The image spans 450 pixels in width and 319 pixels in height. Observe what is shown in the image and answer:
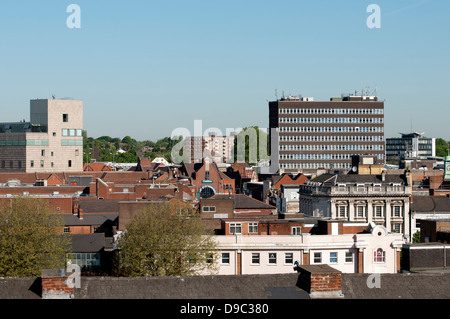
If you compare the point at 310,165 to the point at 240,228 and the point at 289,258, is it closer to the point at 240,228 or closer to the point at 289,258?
the point at 240,228

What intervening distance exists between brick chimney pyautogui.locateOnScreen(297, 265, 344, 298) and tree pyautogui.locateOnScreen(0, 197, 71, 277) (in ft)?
86.1

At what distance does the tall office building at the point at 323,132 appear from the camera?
188m

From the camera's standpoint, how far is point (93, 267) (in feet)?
194

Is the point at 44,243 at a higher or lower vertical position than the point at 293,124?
lower

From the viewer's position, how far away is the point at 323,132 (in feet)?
622

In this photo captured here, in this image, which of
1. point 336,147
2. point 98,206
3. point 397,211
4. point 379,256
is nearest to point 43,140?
point 98,206

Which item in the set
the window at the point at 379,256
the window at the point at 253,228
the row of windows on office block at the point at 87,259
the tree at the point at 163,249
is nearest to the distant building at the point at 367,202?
the window at the point at 253,228

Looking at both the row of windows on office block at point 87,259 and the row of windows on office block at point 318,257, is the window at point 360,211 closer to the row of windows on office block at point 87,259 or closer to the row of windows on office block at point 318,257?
the row of windows on office block at point 318,257

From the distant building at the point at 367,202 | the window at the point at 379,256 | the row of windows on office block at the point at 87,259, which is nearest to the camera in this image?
the window at the point at 379,256

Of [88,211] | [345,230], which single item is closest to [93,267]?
[345,230]

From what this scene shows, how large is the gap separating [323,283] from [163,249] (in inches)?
874

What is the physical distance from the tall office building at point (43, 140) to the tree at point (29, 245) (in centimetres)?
8624
